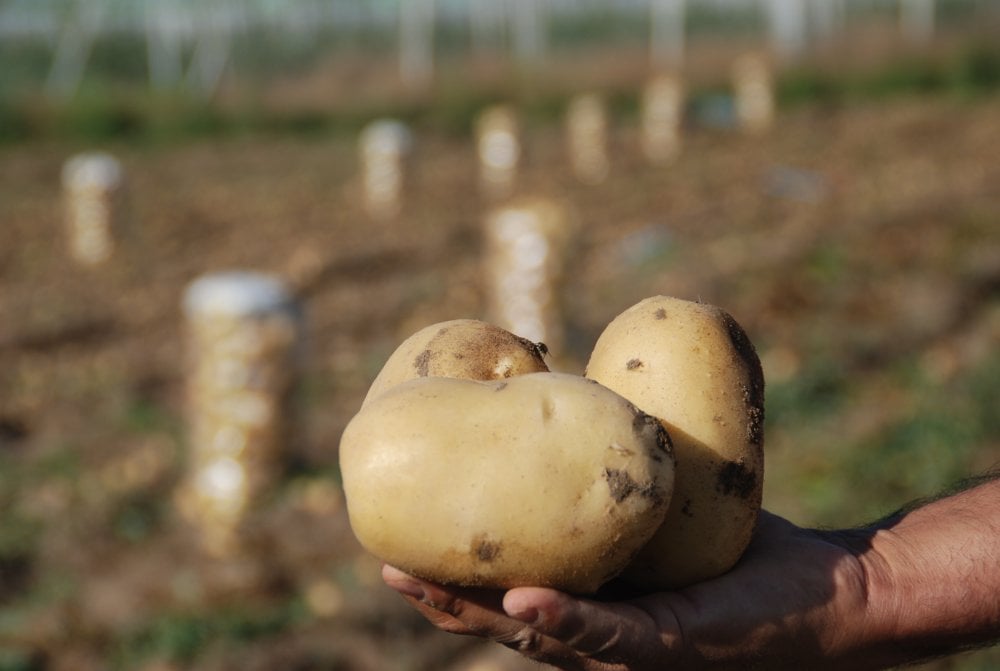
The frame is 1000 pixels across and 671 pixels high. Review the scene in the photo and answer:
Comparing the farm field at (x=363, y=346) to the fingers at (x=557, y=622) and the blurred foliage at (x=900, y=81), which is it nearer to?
the fingers at (x=557, y=622)

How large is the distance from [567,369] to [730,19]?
2677 cm

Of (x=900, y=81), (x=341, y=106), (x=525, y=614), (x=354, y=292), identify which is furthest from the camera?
(x=900, y=81)

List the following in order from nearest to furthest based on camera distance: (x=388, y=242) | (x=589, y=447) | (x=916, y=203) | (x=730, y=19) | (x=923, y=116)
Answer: (x=589, y=447) < (x=916, y=203) < (x=388, y=242) < (x=923, y=116) < (x=730, y=19)

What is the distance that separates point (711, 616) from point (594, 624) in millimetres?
239

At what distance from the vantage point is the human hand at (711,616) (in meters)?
1.71

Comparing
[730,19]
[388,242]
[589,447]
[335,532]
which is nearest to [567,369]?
[335,532]

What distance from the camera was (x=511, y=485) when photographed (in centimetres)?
168

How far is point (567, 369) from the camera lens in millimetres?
7613

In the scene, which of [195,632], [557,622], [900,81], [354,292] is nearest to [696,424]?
[557,622]

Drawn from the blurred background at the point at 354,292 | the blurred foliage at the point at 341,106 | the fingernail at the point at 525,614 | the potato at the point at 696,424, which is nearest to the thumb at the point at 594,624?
the fingernail at the point at 525,614

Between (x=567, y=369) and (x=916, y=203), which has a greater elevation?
(x=916, y=203)

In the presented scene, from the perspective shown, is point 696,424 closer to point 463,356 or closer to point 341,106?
point 463,356

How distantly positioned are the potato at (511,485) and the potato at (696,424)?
0.45 ft

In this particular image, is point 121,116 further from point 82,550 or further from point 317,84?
point 82,550
